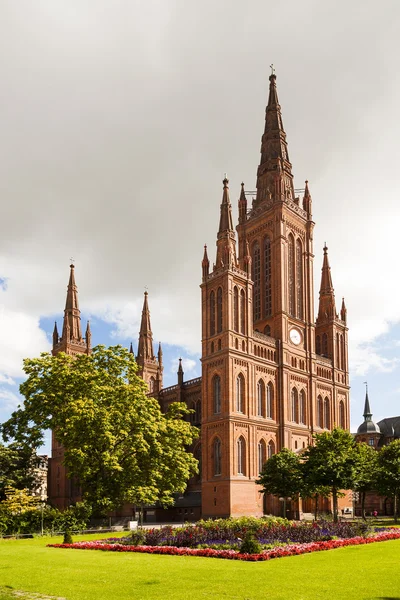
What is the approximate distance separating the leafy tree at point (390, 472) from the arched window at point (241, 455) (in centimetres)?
1548

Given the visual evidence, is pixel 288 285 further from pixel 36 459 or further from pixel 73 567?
pixel 73 567

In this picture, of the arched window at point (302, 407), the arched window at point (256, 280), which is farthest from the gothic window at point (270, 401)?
the arched window at point (256, 280)

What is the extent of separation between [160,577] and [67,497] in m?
85.9

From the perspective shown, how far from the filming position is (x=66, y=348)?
108m

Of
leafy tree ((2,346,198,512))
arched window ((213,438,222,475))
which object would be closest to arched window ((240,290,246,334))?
arched window ((213,438,222,475))

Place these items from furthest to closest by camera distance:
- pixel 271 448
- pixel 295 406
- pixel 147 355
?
pixel 147 355
pixel 295 406
pixel 271 448

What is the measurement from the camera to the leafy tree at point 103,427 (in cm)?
4819

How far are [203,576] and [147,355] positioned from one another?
101280mm

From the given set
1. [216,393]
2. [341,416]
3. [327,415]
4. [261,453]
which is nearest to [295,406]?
[327,415]

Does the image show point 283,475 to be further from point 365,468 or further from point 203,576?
point 203,576

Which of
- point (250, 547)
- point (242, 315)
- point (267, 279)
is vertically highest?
point (267, 279)

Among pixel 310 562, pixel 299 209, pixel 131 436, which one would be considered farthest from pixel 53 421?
pixel 299 209

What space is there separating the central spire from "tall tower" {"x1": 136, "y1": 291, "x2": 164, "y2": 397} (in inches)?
1518

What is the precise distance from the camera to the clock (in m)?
85.4
